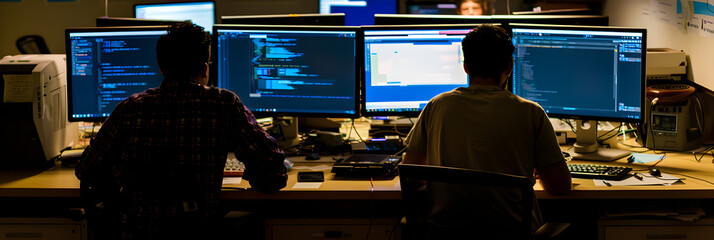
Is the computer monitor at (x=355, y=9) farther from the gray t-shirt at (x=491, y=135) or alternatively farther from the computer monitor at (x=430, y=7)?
the gray t-shirt at (x=491, y=135)

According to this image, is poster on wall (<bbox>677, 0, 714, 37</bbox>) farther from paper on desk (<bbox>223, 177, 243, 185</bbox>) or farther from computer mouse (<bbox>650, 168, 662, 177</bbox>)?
paper on desk (<bbox>223, 177, 243, 185</bbox>)

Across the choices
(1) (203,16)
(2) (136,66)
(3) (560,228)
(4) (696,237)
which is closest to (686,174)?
(4) (696,237)

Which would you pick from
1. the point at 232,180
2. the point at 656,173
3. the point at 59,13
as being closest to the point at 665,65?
the point at 656,173

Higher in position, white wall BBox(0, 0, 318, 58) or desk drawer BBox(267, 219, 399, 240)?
white wall BBox(0, 0, 318, 58)

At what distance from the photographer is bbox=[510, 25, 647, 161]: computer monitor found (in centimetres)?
251

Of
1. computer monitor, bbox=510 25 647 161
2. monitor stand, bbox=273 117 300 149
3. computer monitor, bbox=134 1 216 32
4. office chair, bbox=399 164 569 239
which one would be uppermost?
computer monitor, bbox=134 1 216 32

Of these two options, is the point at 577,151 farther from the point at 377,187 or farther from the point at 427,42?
the point at 377,187

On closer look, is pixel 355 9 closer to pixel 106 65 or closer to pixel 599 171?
pixel 106 65

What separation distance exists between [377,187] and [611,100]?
1.01m

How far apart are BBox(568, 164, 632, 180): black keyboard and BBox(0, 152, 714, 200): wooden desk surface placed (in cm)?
4

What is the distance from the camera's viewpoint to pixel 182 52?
1894mm

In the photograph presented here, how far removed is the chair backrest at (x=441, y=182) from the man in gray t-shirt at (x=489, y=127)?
0.11ft

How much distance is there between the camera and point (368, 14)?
5.69 meters

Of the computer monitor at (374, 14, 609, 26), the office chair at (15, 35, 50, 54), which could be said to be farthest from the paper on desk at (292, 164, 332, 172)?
the office chair at (15, 35, 50, 54)
